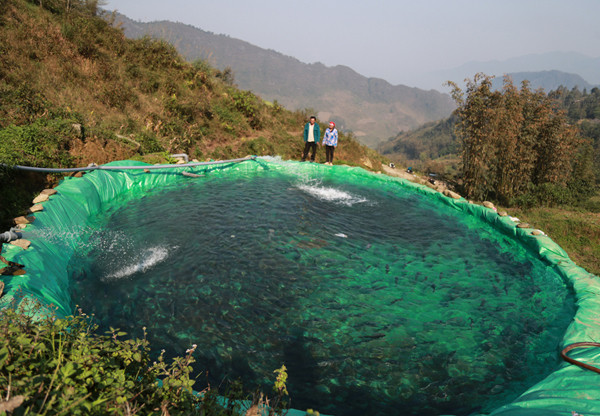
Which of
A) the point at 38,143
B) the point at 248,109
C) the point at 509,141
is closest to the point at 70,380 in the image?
the point at 38,143

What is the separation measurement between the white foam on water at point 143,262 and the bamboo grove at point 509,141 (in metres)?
10.9

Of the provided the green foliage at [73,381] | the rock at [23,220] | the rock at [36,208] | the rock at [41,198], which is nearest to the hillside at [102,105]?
the rock at [41,198]

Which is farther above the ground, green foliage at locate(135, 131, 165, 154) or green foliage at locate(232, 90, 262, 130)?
green foliage at locate(232, 90, 262, 130)

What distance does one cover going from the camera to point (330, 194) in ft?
31.1

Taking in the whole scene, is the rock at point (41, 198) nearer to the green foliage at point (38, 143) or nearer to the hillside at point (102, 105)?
the hillside at point (102, 105)

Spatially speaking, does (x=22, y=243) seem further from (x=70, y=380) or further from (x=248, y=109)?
(x=248, y=109)

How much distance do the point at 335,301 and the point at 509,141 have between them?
34.1 ft

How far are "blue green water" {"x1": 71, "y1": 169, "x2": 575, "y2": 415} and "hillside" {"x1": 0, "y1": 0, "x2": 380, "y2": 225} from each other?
2402 millimetres

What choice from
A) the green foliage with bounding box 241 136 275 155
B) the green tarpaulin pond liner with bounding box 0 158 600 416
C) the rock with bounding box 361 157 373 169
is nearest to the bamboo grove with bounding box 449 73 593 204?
the green tarpaulin pond liner with bounding box 0 158 600 416

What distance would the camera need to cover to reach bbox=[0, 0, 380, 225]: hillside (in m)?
7.17

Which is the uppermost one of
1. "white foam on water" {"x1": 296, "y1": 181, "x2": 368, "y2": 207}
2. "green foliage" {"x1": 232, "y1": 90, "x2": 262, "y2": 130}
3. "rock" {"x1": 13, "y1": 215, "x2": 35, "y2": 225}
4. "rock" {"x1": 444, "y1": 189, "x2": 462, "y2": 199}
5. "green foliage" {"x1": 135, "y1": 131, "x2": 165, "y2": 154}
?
"green foliage" {"x1": 232, "y1": 90, "x2": 262, "y2": 130}

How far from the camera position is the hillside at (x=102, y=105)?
7.17 meters

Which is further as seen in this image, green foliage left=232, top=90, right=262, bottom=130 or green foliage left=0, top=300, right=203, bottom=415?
green foliage left=232, top=90, right=262, bottom=130

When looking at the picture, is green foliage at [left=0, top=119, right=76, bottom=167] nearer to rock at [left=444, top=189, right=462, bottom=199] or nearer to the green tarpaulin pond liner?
the green tarpaulin pond liner
